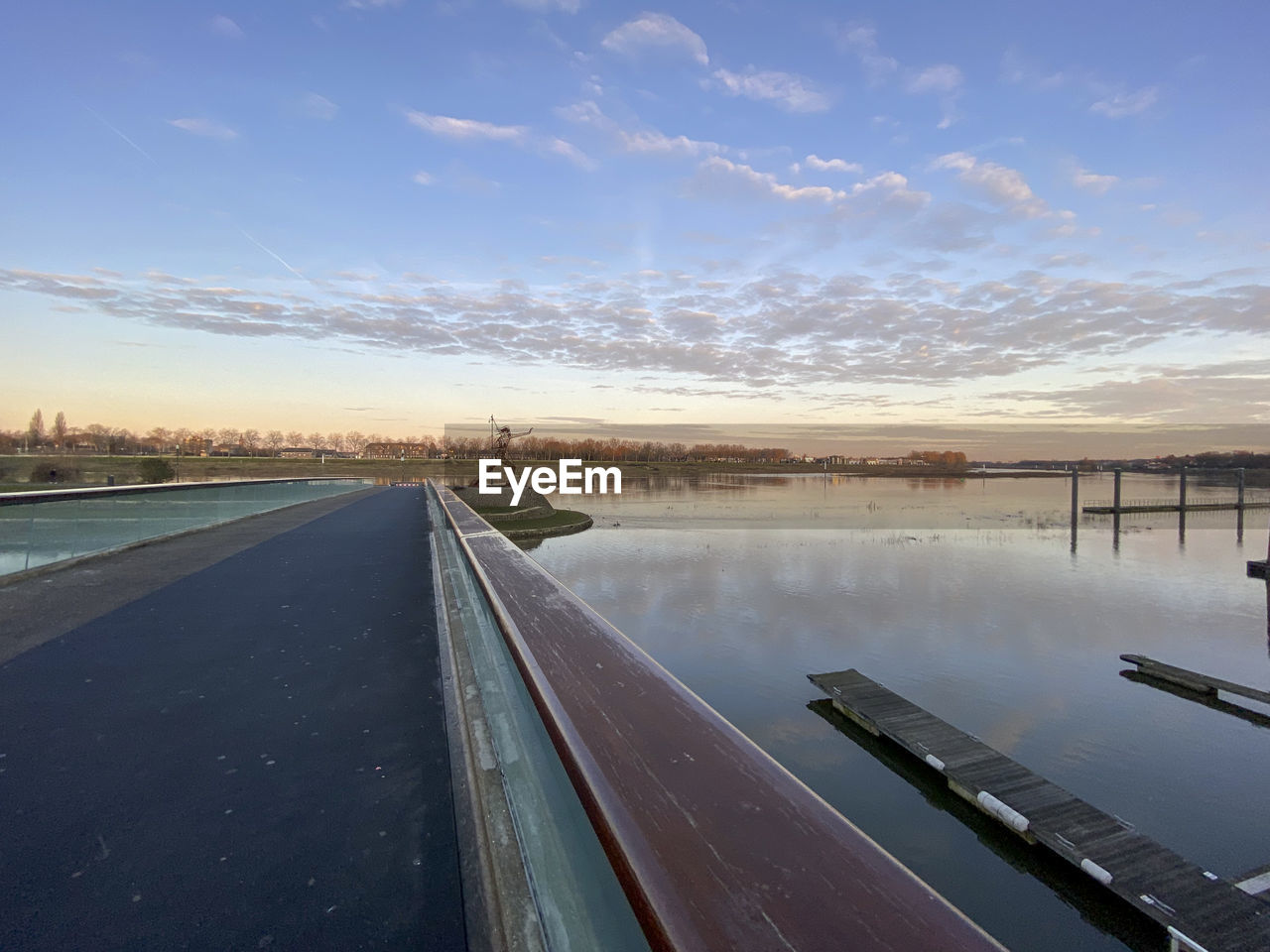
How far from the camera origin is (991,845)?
22.2 feet

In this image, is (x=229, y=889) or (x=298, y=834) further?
(x=298, y=834)

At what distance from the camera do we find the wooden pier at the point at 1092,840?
199 inches

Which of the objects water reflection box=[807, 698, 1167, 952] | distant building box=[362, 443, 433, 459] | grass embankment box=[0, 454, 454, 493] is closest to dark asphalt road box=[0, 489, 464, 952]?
water reflection box=[807, 698, 1167, 952]

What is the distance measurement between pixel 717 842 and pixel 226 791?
2.18 m

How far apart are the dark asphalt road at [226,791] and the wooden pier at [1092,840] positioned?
632 cm

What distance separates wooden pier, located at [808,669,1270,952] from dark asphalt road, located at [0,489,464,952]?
632 centimetres

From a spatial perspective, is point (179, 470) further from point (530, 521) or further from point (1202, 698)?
point (1202, 698)

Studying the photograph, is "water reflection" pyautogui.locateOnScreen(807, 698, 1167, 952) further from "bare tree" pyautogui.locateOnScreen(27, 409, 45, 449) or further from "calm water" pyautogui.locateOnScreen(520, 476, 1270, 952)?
"bare tree" pyautogui.locateOnScreen(27, 409, 45, 449)

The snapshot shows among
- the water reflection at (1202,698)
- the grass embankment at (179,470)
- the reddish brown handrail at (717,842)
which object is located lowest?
the water reflection at (1202,698)

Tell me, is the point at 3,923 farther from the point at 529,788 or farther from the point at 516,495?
the point at 516,495

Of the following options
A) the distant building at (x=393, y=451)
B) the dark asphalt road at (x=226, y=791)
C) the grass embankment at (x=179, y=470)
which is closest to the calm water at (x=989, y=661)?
the dark asphalt road at (x=226, y=791)

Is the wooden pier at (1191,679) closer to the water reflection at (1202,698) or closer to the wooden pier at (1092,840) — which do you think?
the water reflection at (1202,698)

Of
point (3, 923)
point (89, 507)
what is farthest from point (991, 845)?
point (89, 507)

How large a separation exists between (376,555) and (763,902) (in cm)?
828
